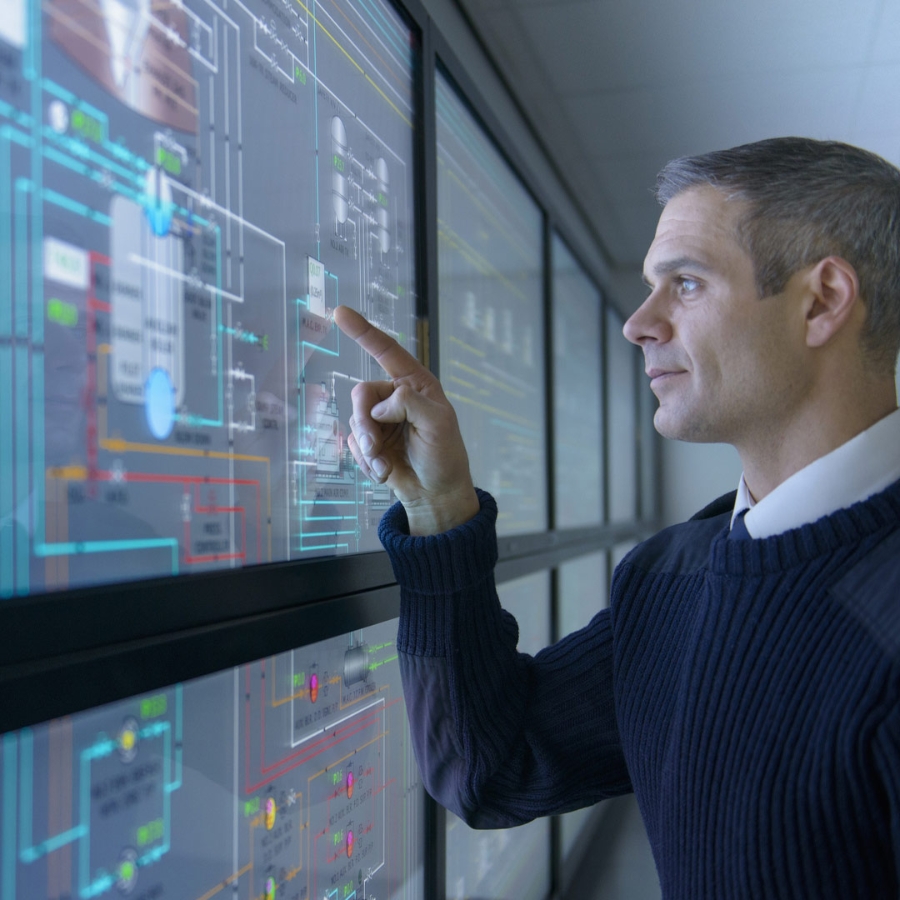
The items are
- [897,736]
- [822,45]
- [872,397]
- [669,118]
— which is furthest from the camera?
[669,118]

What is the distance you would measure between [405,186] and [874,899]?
108cm

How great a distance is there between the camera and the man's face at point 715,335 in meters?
0.98

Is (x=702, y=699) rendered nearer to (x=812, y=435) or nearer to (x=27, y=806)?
(x=812, y=435)

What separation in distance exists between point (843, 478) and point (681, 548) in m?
0.25

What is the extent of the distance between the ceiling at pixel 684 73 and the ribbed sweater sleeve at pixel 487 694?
4.37 ft

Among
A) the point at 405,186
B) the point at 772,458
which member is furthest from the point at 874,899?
the point at 405,186

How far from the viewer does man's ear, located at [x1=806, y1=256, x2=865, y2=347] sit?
0.97 m

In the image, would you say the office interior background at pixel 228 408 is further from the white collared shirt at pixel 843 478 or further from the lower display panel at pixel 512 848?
the white collared shirt at pixel 843 478

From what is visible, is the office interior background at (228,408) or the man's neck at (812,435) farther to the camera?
the man's neck at (812,435)

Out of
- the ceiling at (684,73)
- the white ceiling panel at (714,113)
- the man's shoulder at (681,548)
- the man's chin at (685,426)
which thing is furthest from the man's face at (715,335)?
the white ceiling panel at (714,113)

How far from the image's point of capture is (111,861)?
639 mm

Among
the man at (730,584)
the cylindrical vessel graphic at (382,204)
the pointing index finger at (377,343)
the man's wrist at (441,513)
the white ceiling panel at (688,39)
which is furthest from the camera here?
the white ceiling panel at (688,39)

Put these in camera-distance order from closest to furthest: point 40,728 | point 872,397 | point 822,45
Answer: point 40,728 < point 872,397 < point 822,45

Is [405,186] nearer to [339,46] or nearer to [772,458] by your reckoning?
[339,46]
